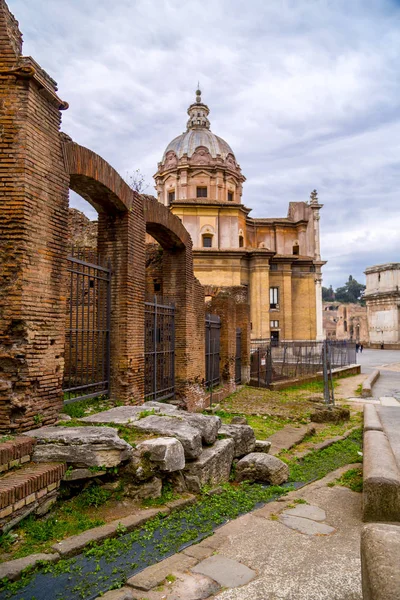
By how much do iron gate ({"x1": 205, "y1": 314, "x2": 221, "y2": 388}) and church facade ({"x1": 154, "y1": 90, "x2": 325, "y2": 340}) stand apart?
71.4ft

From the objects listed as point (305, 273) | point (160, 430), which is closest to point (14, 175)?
point (160, 430)

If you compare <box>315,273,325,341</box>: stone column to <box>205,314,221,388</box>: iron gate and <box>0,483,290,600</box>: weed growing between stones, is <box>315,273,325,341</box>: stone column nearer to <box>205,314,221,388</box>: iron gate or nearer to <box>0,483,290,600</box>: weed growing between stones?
<box>205,314,221,388</box>: iron gate

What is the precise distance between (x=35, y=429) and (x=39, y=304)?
145 centimetres

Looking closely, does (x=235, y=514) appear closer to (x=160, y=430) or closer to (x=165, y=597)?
(x=160, y=430)

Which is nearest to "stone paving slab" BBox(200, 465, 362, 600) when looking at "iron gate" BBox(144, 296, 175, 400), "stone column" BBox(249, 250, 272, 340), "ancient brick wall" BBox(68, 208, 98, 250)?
"iron gate" BBox(144, 296, 175, 400)

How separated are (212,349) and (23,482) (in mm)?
10353

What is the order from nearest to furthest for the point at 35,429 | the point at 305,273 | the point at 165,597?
1. the point at 165,597
2. the point at 35,429
3. the point at 305,273

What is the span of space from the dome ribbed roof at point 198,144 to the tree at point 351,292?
250ft

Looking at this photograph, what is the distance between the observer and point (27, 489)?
407 cm

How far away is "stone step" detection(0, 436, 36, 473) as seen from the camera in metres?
4.27

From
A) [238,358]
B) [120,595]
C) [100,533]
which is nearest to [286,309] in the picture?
[238,358]

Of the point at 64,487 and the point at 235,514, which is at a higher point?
the point at 64,487

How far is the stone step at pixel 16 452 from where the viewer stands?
4.27 m

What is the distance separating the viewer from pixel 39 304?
18.4 ft
